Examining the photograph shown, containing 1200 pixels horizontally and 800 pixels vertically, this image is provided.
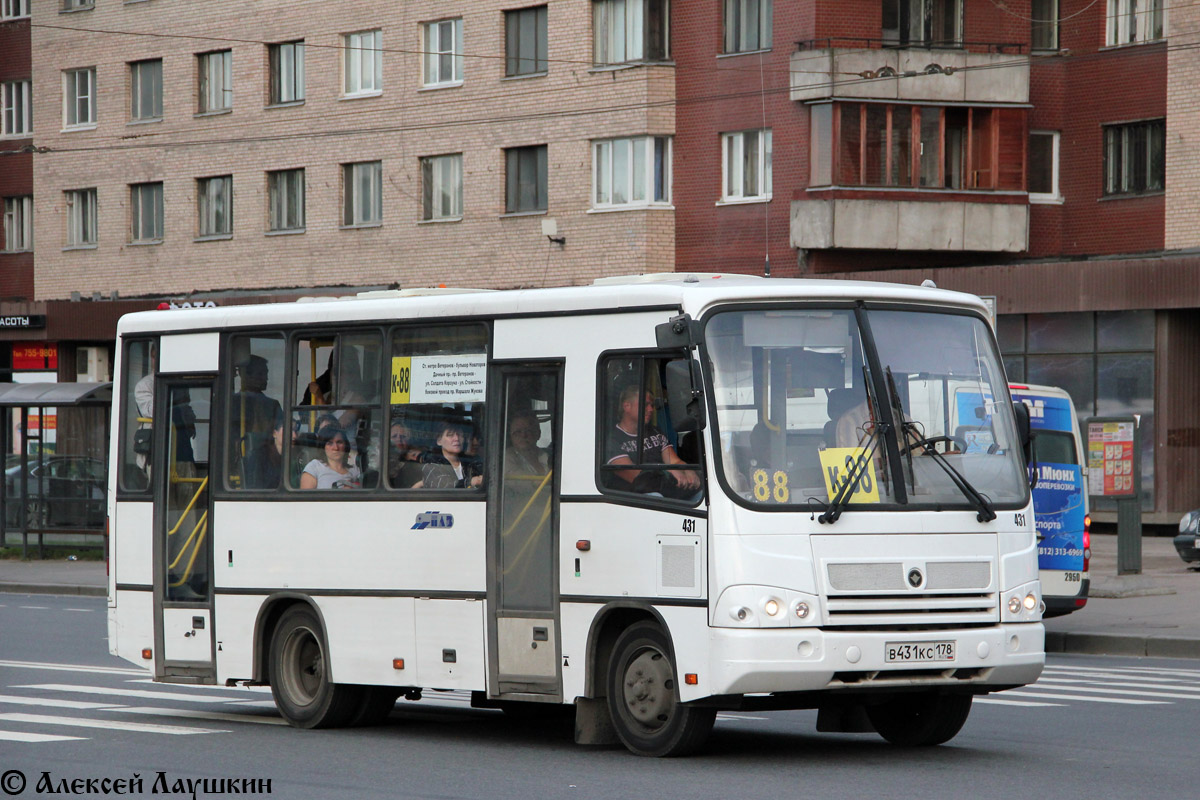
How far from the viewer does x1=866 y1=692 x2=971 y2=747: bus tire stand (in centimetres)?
1126

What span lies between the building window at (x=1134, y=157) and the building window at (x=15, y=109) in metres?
30.2

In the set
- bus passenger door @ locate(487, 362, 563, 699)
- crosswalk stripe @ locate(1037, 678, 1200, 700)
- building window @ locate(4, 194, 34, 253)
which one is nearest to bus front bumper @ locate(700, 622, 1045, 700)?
bus passenger door @ locate(487, 362, 563, 699)

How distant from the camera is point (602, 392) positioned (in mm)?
11031

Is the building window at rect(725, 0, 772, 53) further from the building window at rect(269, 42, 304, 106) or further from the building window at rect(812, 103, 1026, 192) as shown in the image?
the building window at rect(269, 42, 304, 106)

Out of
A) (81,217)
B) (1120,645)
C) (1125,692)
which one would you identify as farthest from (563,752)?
(81,217)

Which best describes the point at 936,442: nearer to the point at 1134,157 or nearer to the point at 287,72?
the point at 1134,157

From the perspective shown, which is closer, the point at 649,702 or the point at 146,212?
the point at 649,702

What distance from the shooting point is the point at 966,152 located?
3859cm

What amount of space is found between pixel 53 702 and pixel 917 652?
6.97 meters

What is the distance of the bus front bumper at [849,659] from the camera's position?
9984mm

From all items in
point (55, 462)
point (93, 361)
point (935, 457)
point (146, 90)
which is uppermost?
point (146, 90)

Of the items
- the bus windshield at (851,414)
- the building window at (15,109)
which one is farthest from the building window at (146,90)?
the bus windshield at (851,414)

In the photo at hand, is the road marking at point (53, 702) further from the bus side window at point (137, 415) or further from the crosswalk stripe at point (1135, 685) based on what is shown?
the crosswalk stripe at point (1135, 685)

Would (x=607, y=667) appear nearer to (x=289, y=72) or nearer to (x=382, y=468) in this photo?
(x=382, y=468)
